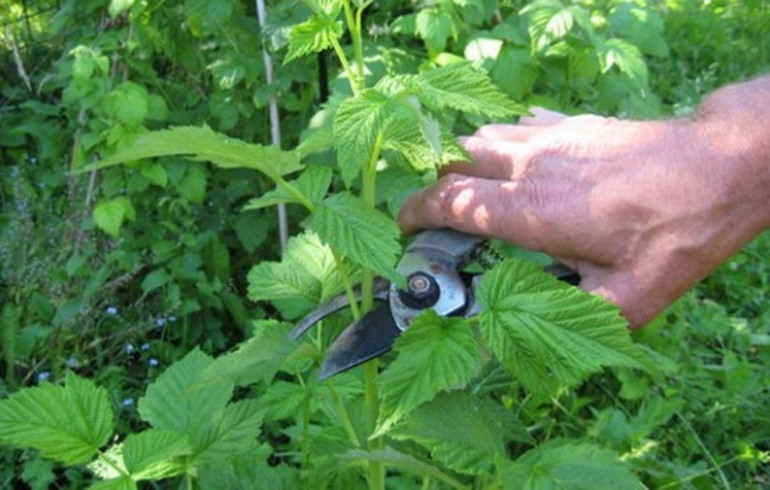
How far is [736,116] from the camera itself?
141 cm

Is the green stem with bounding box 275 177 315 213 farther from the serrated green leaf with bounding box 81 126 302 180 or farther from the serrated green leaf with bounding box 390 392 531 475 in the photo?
the serrated green leaf with bounding box 390 392 531 475

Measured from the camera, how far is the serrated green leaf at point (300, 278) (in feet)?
4.39

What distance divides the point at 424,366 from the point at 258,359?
251 mm

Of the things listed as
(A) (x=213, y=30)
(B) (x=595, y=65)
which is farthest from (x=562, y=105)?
(A) (x=213, y=30)

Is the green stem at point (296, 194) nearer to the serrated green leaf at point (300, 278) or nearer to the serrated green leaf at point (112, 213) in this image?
the serrated green leaf at point (300, 278)

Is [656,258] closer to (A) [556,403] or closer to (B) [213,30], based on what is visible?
(A) [556,403]

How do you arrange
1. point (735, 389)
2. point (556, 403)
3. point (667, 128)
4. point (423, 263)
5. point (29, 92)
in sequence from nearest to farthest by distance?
point (423, 263), point (667, 128), point (556, 403), point (735, 389), point (29, 92)

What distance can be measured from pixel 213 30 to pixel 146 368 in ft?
2.98

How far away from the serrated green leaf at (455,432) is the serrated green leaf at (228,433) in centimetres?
31

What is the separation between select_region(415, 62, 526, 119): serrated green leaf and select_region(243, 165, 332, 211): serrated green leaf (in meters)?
0.16

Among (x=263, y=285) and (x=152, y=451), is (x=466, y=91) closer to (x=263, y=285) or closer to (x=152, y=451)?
(x=263, y=285)

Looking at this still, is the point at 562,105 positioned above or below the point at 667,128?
below

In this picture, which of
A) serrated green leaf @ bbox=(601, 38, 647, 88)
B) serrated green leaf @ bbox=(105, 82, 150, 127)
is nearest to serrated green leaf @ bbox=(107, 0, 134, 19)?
serrated green leaf @ bbox=(105, 82, 150, 127)

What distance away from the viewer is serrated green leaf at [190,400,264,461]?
136 centimetres
